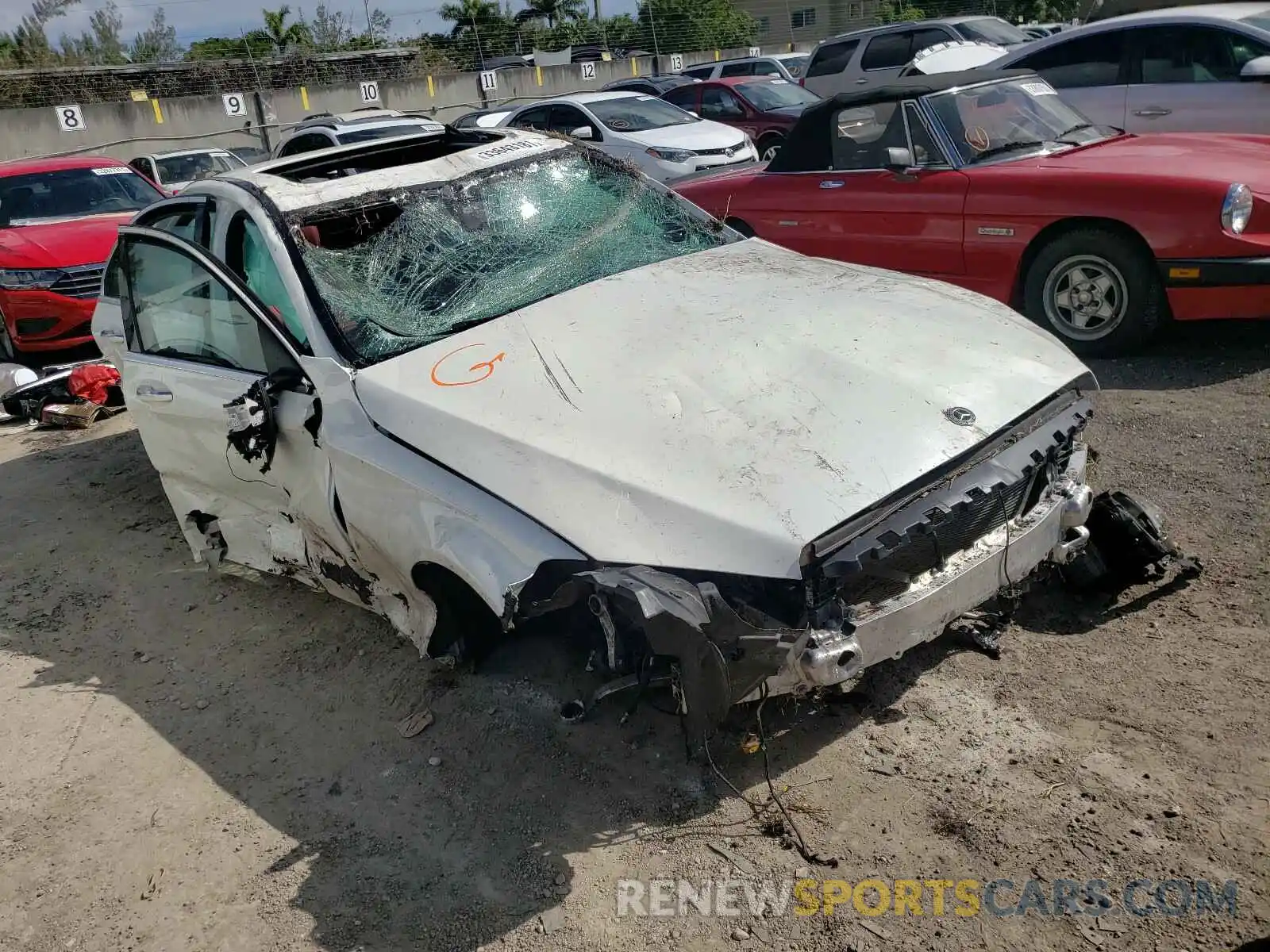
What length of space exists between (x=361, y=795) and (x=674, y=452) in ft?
4.77

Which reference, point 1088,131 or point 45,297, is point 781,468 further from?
point 45,297

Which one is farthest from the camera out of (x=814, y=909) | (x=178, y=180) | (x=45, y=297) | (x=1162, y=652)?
(x=178, y=180)

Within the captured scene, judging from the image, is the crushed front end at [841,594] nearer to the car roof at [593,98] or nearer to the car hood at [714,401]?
the car hood at [714,401]

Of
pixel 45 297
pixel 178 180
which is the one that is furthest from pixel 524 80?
pixel 45 297

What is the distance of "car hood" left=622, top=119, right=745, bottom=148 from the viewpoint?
40.0 feet

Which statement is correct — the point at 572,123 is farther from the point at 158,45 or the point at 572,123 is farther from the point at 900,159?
the point at 158,45

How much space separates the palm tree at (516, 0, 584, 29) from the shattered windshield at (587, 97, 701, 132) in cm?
3552

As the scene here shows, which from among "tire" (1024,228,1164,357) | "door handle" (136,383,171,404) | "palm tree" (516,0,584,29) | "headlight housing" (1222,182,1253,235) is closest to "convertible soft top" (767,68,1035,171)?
"tire" (1024,228,1164,357)

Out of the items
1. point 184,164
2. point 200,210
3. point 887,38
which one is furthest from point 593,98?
point 200,210

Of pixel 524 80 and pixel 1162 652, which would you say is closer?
pixel 1162 652

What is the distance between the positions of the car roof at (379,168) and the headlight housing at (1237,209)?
3.36 meters

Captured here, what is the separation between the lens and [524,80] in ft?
86.3

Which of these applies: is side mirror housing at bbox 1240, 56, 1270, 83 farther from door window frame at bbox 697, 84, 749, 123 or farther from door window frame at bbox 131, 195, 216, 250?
door window frame at bbox 697, 84, 749, 123

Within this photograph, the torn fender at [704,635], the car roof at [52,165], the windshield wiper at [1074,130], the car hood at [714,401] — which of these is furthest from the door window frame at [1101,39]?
the car roof at [52,165]
